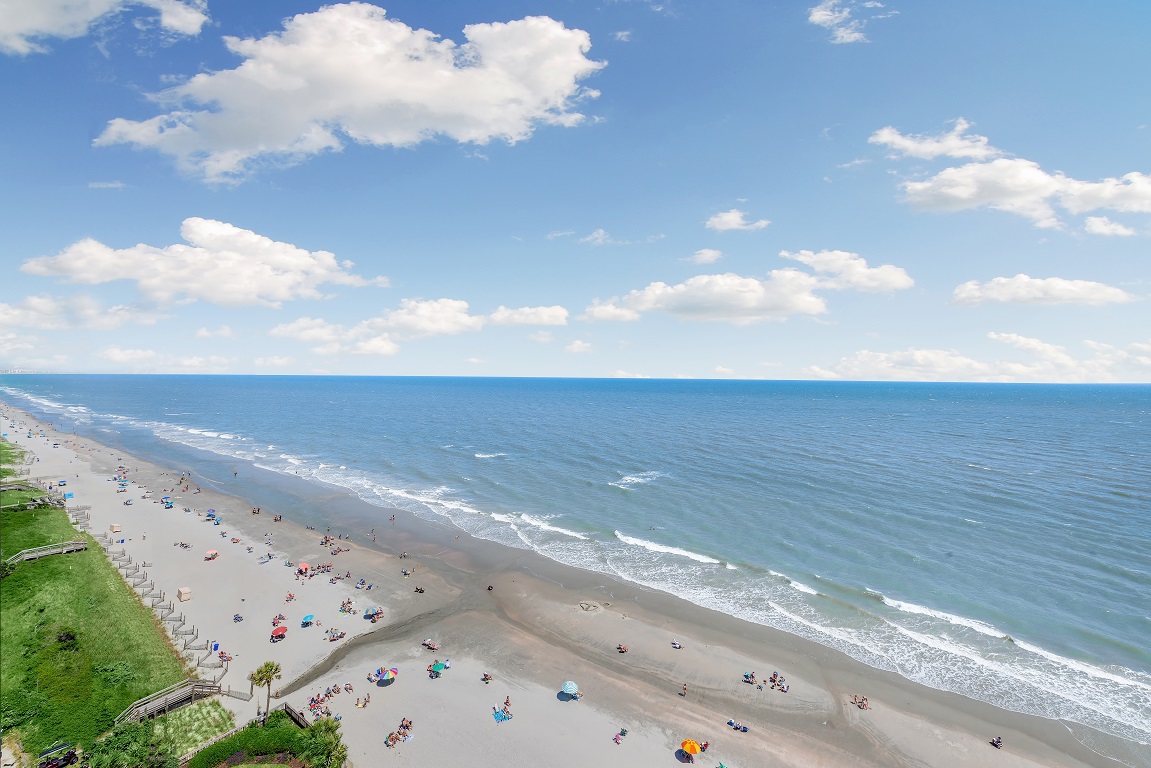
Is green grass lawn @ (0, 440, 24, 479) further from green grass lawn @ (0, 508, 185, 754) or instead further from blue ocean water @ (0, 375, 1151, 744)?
green grass lawn @ (0, 508, 185, 754)

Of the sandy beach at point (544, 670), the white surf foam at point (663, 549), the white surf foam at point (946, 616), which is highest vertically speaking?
the white surf foam at point (663, 549)

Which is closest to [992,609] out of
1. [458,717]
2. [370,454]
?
[458,717]

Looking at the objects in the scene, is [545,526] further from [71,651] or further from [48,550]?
[48,550]

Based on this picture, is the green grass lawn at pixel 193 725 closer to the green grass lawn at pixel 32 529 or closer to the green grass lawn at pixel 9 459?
the green grass lawn at pixel 32 529

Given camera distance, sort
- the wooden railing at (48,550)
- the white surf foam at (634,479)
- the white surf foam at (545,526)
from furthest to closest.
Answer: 1. the white surf foam at (634,479)
2. the white surf foam at (545,526)
3. the wooden railing at (48,550)

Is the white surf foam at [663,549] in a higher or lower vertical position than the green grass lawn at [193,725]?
higher

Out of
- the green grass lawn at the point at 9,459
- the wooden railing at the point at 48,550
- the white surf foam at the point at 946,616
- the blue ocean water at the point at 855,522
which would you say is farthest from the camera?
the green grass lawn at the point at 9,459

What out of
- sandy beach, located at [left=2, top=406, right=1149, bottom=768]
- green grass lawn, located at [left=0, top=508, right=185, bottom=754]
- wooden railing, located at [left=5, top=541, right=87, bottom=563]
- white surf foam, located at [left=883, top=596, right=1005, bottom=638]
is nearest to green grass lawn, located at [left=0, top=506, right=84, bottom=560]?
green grass lawn, located at [left=0, top=508, right=185, bottom=754]

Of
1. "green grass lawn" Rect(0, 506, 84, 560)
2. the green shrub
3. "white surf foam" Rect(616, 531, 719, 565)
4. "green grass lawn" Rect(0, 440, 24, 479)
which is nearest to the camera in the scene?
the green shrub

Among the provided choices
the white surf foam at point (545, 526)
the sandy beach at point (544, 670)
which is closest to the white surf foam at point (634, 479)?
the white surf foam at point (545, 526)
